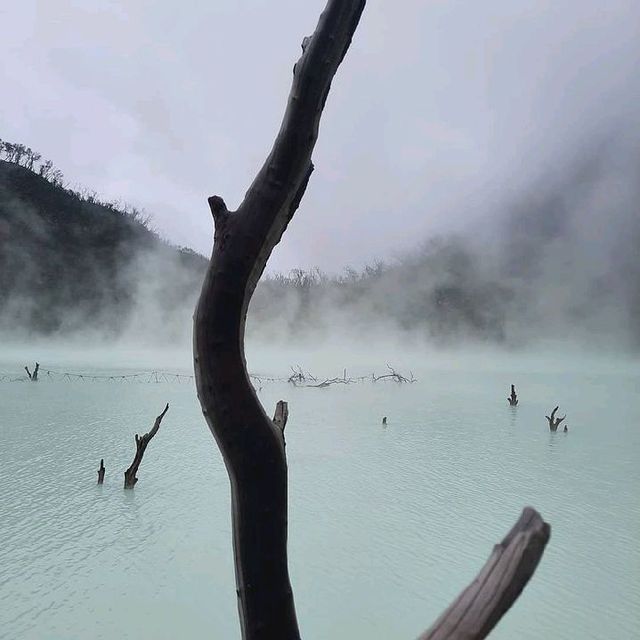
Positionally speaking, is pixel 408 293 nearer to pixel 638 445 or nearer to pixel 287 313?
pixel 287 313

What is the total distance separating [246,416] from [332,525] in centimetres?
369

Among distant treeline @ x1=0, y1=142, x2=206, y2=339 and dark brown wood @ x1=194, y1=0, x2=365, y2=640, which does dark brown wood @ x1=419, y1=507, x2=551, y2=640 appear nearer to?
dark brown wood @ x1=194, y1=0, x2=365, y2=640

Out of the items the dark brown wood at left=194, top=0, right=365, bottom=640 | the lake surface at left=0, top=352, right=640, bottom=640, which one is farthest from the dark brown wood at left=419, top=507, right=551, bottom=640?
the lake surface at left=0, top=352, right=640, bottom=640

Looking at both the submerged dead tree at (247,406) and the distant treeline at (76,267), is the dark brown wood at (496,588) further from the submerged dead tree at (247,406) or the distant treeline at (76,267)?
the distant treeline at (76,267)

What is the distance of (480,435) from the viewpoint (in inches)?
307

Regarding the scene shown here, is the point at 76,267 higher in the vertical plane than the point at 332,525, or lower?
higher

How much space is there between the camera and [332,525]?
4129 mm

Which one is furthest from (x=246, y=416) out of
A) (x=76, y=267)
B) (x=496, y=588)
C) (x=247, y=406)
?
(x=76, y=267)

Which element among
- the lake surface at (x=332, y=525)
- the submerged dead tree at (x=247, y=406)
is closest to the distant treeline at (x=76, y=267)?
the lake surface at (x=332, y=525)

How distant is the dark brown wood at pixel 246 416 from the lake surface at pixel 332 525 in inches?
90.0

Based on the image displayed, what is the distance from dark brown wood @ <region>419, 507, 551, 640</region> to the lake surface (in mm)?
2441

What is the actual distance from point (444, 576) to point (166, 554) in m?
1.91

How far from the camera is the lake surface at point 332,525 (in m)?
2.85

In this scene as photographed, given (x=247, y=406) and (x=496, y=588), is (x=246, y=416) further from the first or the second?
(x=496, y=588)
